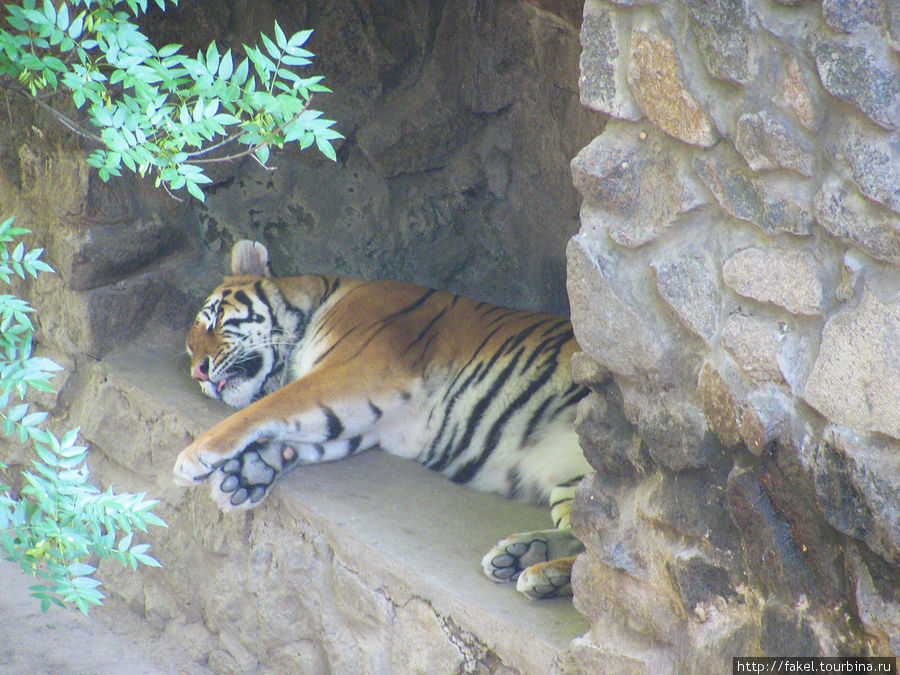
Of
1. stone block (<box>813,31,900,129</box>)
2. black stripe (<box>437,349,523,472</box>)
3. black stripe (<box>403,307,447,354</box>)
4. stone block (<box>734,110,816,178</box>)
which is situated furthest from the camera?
black stripe (<box>403,307,447,354</box>)

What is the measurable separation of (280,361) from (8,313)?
1740mm

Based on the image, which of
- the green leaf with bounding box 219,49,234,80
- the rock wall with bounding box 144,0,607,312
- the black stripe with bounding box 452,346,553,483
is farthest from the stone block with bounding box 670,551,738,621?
the rock wall with bounding box 144,0,607,312

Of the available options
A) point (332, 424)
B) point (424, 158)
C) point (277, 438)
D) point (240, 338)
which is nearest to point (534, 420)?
point (332, 424)

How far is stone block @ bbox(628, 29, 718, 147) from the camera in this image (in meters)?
1.52

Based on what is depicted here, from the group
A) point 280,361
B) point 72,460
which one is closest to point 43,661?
point 280,361

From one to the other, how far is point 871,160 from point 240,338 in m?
2.75

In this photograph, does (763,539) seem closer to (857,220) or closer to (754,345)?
(754,345)

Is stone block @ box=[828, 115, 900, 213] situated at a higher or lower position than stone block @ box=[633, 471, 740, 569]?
higher

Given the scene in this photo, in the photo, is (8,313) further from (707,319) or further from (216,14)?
(216,14)

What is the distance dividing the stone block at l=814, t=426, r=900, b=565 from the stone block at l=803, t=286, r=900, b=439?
3 cm

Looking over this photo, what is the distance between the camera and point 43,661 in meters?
3.22

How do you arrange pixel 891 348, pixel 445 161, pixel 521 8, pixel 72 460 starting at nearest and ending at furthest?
1. pixel 891 348
2. pixel 72 460
3. pixel 521 8
4. pixel 445 161

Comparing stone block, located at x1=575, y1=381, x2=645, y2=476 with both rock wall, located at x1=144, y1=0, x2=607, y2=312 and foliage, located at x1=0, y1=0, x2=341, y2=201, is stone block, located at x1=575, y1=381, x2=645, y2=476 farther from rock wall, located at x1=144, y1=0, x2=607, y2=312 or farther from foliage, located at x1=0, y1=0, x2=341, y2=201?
rock wall, located at x1=144, y1=0, x2=607, y2=312

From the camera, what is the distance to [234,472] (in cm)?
291
